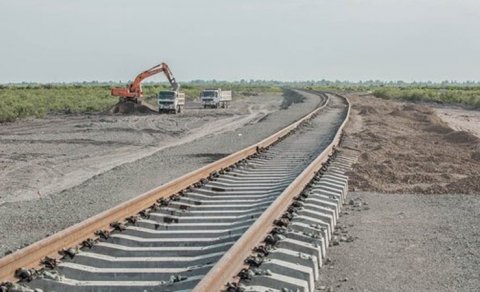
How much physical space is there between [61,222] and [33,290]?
141 inches

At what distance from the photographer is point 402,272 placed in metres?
6.75

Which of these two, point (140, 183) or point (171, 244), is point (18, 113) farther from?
point (171, 244)

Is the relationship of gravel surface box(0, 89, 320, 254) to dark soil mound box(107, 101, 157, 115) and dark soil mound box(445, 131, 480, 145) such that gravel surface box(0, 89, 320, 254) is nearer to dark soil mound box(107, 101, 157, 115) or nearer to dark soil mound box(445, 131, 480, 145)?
dark soil mound box(445, 131, 480, 145)

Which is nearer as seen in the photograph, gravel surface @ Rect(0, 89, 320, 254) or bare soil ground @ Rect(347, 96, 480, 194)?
gravel surface @ Rect(0, 89, 320, 254)

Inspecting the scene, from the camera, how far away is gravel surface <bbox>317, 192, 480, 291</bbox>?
253 inches

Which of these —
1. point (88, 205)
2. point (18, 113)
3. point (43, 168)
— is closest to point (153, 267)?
point (88, 205)

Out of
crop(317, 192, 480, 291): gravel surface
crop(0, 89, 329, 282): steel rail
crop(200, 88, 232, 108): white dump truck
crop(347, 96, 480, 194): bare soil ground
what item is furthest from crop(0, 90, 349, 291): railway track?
crop(200, 88, 232, 108): white dump truck

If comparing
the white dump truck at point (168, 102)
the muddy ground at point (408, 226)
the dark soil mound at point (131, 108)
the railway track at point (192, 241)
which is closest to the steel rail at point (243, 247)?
the railway track at point (192, 241)

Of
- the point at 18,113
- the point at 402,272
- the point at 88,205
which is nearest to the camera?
the point at 402,272

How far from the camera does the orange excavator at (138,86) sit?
1788 inches

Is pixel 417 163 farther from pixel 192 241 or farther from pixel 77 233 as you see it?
pixel 77 233

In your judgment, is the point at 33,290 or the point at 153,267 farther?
the point at 153,267

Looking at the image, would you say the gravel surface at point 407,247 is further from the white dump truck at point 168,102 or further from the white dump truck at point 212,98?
the white dump truck at point 212,98

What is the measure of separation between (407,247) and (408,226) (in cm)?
127
